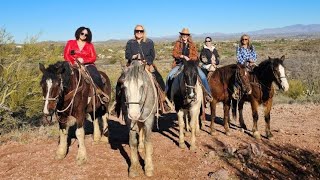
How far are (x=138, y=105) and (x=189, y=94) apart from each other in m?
1.93

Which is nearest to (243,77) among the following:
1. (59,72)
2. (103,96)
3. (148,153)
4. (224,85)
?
(224,85)

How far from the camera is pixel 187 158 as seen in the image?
7.89 meters

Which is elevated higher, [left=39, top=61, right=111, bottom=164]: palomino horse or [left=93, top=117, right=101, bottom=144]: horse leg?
[left=39, top=61, right=111, bottom=164]: palomino horse

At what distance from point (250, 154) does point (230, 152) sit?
0.46 m

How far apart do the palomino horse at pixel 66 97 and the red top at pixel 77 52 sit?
69 centimetres

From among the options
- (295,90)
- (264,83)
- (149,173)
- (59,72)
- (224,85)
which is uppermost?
(59,72)

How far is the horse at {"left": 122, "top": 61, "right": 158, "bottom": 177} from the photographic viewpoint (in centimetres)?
593

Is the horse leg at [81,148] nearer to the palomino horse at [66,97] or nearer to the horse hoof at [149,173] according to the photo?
the palomino horse at [66,97]

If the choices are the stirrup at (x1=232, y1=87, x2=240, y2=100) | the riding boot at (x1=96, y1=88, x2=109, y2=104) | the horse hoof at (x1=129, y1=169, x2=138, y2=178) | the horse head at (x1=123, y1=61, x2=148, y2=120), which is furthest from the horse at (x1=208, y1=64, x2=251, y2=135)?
the horse head at (x1=123, y1=61, x2=148, y2=120)

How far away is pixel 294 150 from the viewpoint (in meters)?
8.62

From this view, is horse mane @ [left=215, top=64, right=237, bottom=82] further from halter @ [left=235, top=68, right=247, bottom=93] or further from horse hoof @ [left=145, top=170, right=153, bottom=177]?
horse hoof @ [left=145, top=170, right=153, bottom=177]

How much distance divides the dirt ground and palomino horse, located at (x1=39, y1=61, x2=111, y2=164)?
548mm

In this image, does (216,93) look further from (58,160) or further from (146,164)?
(58,160)

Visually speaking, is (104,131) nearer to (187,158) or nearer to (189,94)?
(187,158)
